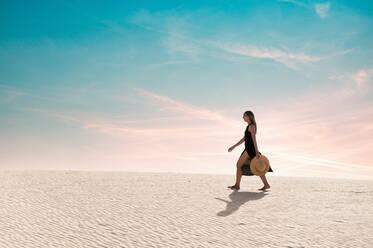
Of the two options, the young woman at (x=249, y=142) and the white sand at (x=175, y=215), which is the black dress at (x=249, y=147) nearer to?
the young woman at (x=249, y=142)

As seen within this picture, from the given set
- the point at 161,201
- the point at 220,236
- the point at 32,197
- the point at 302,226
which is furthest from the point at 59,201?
the point at 302,226

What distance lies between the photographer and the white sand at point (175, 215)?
277 inches

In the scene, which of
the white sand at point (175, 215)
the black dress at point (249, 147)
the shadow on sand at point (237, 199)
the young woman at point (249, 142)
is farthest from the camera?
the black dress at point (249, 147)

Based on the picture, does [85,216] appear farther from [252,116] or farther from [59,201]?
[252,116]

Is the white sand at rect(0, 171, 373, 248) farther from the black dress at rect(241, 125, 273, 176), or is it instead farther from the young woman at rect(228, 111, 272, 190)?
the young woman at rect(228, 111, 272, 190)

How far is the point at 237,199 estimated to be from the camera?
10.0 m

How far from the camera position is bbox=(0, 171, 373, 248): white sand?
7023 mm

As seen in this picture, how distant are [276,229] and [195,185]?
4.78m

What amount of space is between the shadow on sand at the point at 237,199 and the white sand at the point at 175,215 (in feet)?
0.07

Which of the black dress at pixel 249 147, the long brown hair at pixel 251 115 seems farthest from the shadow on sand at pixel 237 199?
the long brown hair at pixel 251 115

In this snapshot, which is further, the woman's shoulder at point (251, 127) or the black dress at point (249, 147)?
the black dress at point (249, 147)

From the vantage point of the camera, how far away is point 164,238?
23.0 feet

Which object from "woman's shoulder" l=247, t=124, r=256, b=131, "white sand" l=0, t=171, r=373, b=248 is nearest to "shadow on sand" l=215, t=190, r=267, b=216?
"white sand" l=0, t=171, r=373, b=248

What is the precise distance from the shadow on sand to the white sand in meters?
0.02
